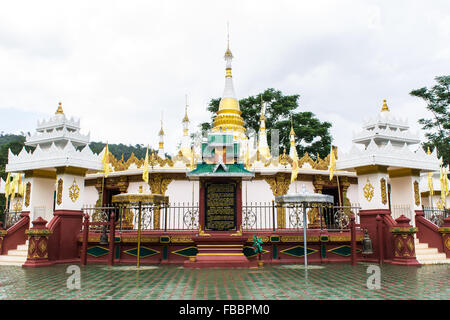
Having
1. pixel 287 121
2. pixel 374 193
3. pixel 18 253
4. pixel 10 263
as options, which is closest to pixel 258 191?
pixel 374 193

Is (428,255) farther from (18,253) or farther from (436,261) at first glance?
(18,253)

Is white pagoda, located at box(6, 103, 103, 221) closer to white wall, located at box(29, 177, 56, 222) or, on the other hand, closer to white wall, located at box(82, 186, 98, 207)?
white wall, located at box(29, 177, 56, 222)

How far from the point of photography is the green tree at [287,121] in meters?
38.8

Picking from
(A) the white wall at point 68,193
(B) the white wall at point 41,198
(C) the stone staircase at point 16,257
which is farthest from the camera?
(B) the white wall at point 41,198

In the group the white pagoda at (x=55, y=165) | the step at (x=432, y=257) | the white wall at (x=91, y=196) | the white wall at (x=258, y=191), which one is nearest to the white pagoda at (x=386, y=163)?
the step at (x=432, y=257)

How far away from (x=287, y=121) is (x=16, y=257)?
2969 cm

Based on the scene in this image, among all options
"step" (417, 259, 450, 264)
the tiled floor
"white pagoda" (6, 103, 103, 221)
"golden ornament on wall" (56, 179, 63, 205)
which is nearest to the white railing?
"step" (417, 259, 450, 264)

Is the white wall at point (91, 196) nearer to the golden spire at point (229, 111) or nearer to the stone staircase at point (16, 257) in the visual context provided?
the stone staircase at point (16, 257)

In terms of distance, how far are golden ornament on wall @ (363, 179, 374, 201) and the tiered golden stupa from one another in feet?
29.8

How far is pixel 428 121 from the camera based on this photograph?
122 ft

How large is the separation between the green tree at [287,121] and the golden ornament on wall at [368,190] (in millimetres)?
22804

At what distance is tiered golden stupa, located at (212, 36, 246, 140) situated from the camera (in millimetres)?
23469
